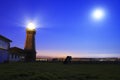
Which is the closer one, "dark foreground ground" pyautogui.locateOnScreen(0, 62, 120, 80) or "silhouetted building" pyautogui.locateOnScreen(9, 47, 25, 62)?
"dark foreground ground" pyautogui.locateOnScreen(0, 62, 120, 80)

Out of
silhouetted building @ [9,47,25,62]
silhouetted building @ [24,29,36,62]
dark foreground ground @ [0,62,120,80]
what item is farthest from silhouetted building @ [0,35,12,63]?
dark foreground ground @ [0,62,120,80]

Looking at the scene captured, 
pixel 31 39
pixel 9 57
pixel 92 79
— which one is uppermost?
pixel 31 39

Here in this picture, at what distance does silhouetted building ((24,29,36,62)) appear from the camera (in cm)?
6994

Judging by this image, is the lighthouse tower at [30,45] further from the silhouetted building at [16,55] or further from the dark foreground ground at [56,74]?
the dark foreground ground at [56,74]

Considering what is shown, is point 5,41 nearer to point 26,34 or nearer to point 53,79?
point 26,34

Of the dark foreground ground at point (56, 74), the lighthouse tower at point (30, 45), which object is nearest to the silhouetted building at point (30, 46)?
the lighthouse tower at point (30, 45)

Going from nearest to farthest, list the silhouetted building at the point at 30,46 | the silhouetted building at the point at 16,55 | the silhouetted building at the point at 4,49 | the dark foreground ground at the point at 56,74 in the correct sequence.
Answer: the dark foreground ground at the point at 56,74
the silhouetted building at the point at 4,49
the silhouetted building at the point at 16,55
the silhouetted building at the point at 30,46

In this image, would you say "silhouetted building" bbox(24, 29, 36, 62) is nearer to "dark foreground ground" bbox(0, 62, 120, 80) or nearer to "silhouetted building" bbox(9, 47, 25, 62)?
"silhouetted building" bbox(9, 47, 25, 62)

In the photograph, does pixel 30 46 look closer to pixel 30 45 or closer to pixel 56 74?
pixel 30 45

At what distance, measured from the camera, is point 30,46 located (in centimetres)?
7056

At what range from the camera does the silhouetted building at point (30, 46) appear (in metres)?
69.9

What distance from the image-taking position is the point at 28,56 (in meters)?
69.9

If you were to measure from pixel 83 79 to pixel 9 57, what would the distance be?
39575 millimetres

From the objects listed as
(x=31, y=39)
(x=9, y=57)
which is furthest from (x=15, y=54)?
(x=31, y=39)
